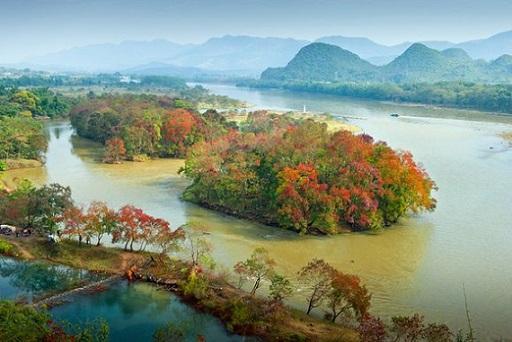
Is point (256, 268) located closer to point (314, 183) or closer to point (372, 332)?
point (372, 332)

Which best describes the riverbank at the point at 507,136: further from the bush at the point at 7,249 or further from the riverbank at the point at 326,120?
the bush at the point at 7,249

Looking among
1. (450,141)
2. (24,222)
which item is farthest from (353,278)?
(450,141)

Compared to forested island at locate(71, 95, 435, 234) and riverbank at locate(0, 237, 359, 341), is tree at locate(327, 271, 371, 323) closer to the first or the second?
riverbank at locate(0, 237, 359, 341)

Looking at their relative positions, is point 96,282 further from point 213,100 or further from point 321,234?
point 213,100

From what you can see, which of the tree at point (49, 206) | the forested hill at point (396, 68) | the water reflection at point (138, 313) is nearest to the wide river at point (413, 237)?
the water reflection at point (138, 313)

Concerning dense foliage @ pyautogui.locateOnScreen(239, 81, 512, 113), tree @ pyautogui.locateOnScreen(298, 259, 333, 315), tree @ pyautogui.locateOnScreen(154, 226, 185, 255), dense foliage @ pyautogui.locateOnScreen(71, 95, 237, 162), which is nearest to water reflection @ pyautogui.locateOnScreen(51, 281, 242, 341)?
tree @ pyautogui.locateOnScreen(154, 226, 185, 255)

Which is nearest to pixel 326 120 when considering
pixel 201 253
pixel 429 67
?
pixel 201 253
